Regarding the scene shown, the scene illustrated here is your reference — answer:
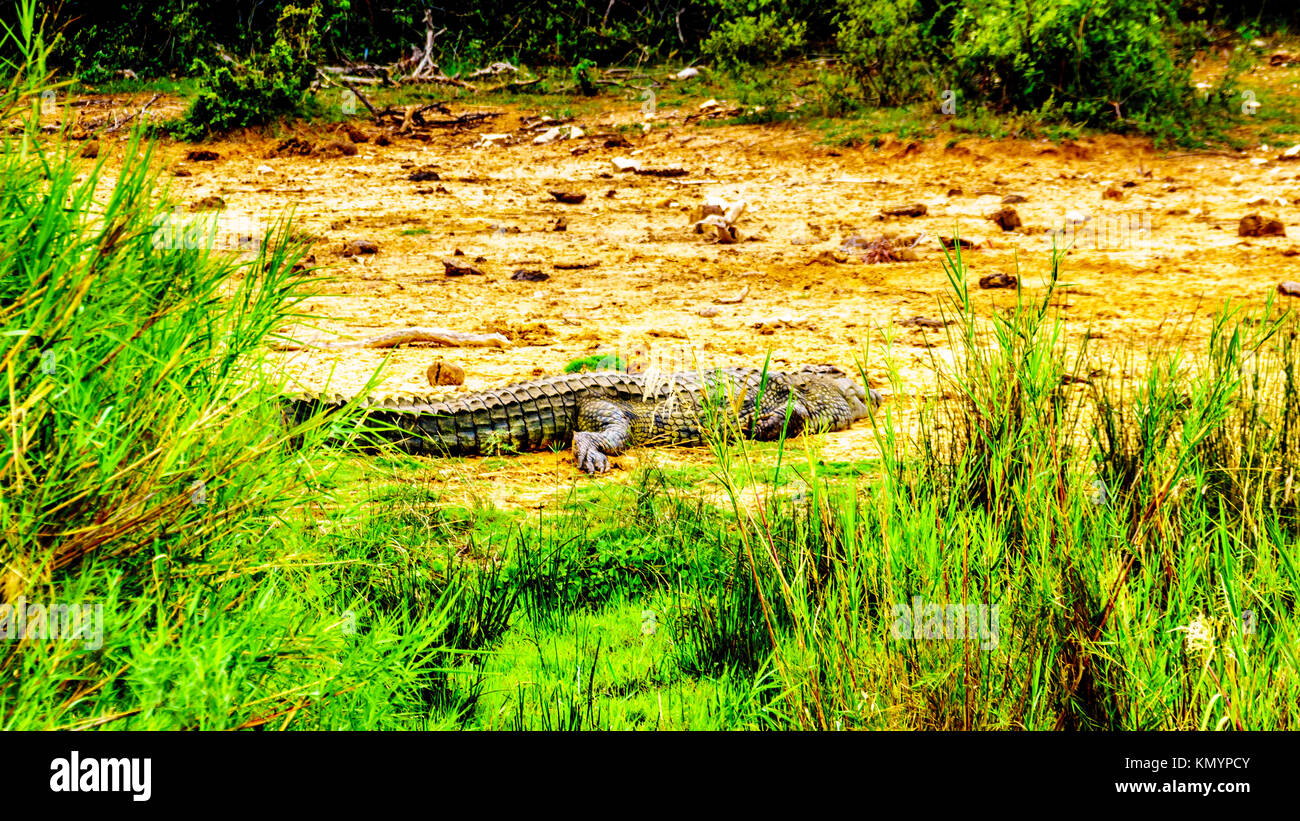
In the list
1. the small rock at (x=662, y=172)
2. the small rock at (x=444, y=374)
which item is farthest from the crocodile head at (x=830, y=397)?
the small rock at (x=662, y=172)

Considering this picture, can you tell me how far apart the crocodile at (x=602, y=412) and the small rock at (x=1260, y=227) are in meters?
4.56

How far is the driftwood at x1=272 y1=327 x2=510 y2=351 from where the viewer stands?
6945 mm

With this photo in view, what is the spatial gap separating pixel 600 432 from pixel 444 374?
3.53ft

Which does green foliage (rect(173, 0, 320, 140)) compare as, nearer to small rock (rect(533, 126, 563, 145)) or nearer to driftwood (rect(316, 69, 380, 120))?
driftwood (rect(316, 69, 380, 120))

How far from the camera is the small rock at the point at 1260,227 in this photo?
904cm

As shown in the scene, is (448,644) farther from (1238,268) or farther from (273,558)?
(1238,268)

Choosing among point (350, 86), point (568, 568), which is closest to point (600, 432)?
point (568, 568)

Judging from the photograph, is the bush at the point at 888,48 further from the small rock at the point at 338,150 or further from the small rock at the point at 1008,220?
the small rock at the point at 338,150

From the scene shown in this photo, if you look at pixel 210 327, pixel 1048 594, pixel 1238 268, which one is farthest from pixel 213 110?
pixel 1048 594

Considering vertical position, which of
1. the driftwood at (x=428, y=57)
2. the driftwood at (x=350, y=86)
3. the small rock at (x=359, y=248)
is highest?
the driftwood at (x=428, y=57)

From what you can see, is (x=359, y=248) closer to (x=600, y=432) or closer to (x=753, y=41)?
(x=600, y=432)

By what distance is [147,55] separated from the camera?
16.3 metres

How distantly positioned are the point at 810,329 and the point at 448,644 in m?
4.69
